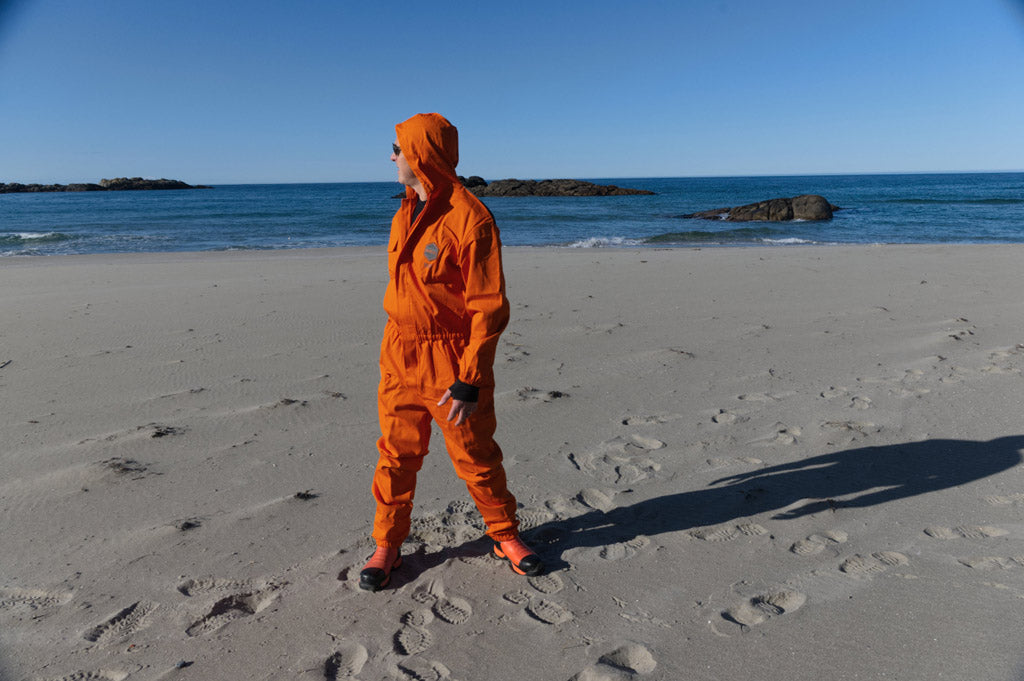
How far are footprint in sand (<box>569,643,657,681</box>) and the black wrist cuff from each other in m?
0.91

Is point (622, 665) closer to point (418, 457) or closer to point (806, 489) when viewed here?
point (418, 457)

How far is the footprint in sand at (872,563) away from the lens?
97.8 inches

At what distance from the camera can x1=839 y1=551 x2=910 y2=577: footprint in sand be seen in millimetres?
2484

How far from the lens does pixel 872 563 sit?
2.54m

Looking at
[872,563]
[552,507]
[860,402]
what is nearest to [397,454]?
[552,507]

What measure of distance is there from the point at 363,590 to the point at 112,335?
178 inches

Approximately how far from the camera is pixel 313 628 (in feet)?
7.25

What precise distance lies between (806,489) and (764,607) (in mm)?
1033

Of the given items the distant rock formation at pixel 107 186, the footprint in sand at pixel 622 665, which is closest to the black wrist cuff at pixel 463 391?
the footprint in sand at pixel 622 665

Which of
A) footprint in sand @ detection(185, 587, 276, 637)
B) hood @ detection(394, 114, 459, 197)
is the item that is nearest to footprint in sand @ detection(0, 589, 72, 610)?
footprint in sand @ detection(185, 587, 276, 637)

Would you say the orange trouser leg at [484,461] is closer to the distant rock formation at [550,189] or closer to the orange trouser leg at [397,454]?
the orange trouser leg at [397,454]

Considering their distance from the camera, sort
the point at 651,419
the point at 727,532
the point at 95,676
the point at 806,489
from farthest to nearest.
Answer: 1. the point at 651,419
2. the point at 806,489
3. the point at 727,532
4. the point at 95,676

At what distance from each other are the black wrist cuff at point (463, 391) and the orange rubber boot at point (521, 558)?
2.15 ft

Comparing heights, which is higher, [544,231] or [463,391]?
[463,391]
